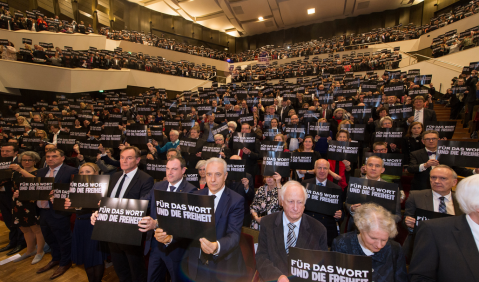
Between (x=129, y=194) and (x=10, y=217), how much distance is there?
124 inches

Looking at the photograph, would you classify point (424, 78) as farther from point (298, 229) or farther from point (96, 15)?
point (96, 15)

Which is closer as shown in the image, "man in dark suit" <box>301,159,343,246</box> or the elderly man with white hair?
"man in dark suit" <box>301,159,343,246</box>

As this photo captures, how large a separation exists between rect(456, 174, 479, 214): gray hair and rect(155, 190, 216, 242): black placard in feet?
4.99

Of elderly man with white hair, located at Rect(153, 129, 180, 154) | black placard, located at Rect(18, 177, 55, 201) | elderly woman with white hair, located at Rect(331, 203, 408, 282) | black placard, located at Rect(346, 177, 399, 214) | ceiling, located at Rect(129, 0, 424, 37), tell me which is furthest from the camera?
ceiling, located at Rect(129, 0, 424, 37)

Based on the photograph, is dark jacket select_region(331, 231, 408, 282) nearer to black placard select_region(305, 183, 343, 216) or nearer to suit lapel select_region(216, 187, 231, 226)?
black placard select_region(305, 183, 343, 216)

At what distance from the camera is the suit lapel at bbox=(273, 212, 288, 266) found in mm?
1838

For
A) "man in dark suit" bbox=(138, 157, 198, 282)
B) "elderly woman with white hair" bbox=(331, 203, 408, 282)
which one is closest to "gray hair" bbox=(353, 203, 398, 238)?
"elderly woman with white hair" bbox=(331, 203, 408, 282)

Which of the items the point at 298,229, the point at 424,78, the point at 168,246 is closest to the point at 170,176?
the point at 168,246

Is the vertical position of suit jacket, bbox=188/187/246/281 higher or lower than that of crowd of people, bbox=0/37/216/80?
lower

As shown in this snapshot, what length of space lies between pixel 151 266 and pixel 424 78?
412 inches

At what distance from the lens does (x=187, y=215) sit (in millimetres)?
1800

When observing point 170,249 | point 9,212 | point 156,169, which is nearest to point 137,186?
point 170,249

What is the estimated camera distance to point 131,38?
19.7 meters

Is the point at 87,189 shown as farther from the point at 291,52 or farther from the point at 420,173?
the point at 291,52
